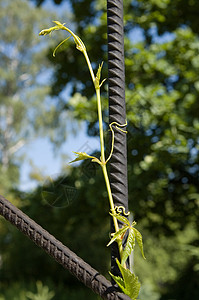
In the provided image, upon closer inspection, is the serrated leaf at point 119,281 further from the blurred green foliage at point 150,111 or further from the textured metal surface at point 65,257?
the blurred green foliage at point 150,111

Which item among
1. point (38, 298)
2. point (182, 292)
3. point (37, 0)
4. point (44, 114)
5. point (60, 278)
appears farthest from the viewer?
point (44, 114)

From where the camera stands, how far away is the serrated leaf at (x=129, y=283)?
50 centimetres

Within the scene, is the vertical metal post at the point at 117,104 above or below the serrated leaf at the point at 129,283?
above

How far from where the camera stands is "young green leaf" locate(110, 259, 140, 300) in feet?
1.66

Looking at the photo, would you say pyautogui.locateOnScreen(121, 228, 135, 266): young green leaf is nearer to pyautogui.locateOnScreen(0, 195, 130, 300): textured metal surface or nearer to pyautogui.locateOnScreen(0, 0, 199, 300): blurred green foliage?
pyautogui.locateOnScreen(0, 195, 130, 300): textured metal surface

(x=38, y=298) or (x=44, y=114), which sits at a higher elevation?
(x=38, y=298)

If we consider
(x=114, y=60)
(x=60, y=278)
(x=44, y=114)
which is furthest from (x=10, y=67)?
(x=114, y=60)

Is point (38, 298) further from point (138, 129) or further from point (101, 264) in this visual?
point (138, 129)

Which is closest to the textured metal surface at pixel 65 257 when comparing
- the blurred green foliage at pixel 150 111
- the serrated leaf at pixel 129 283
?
the serrated leaf at pixel 129 283

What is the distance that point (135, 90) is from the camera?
326cm

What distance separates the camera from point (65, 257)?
20.7 inches

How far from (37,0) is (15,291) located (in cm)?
423

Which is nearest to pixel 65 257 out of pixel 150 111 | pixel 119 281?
pixel 119 281

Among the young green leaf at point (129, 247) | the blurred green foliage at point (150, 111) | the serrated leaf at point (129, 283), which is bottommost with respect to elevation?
the blurred green foliage at point (150, 111)
